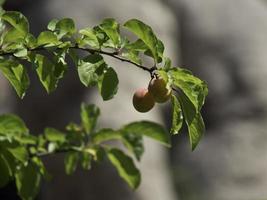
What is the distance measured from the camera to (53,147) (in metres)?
1.45

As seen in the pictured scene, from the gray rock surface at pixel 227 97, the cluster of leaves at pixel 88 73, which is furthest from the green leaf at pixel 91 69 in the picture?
the gray rock surface at pixel 227 97

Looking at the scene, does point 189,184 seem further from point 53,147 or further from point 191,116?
point 191,116

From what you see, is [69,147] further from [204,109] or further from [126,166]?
[204,109]

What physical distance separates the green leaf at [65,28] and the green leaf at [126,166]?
30cm

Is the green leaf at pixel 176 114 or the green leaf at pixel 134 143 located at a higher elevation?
the green leaf at pixel 176 114

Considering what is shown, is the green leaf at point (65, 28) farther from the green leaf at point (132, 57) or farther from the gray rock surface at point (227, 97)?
the gray rock surface at point (227, 97)

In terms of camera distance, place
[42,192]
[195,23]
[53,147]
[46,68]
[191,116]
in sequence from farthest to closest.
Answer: [195,23], [42,192], [53,147], [46,68], [191,116]

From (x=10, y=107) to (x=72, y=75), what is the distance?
521 millimetres

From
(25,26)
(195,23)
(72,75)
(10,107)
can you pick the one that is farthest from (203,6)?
(25,26)

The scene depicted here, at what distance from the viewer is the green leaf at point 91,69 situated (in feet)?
3.63

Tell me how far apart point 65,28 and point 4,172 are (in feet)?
0.88

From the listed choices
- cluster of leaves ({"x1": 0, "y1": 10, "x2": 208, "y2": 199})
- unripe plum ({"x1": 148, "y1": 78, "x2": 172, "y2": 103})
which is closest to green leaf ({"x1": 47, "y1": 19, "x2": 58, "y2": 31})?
cluster of leaves ({"x1": 0, "y1": 10, "x2": 208, "y2": 199})

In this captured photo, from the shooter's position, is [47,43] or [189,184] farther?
[189,184]

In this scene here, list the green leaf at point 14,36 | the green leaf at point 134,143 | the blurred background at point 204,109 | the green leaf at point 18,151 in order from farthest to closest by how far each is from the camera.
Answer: the blurred background at point 204,109 < the green leaf at point 134,143 < the green leaf at point 18,151 < the green leaf at point 14,36
